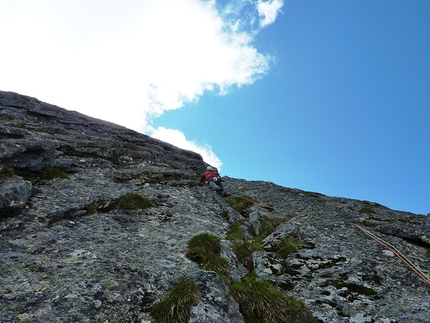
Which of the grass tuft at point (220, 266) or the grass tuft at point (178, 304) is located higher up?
the grass tuft at point (220, 266)

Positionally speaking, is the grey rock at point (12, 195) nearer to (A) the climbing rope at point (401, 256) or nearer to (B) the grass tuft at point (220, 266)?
(B) the grass tuft at point (220, 266)

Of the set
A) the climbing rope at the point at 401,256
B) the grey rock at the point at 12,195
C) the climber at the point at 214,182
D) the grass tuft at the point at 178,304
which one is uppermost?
the climber at the point at 214,182

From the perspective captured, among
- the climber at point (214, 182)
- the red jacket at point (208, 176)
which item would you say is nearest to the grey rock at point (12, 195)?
the climber at point (214, 182)

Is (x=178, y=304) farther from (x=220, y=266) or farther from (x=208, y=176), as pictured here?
(x=208, y=176)

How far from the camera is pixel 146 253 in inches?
456

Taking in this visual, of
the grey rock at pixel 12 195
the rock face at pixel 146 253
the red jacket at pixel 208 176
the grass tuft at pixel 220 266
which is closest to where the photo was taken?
the rock face at pixel 146 253

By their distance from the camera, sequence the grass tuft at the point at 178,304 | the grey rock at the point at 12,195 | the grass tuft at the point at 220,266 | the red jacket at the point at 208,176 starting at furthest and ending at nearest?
the red jacket at the point at 208,176, the grey rock at the point at 12,195, the grass tuft at the point at 220,266, the grass tuft at the point at 178,304

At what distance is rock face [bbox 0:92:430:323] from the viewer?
8430 mm

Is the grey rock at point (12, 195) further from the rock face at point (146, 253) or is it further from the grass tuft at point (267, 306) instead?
the grass tuft at point (267, 306)

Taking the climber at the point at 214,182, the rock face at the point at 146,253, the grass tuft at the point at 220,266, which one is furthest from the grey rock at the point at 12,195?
the climber at the point at 214,182

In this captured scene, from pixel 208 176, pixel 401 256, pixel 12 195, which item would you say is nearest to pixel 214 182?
pixel 208 176

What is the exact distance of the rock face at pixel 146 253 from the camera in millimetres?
8430

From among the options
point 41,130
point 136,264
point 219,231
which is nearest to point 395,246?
point 219,231

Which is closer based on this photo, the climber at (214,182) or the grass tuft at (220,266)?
the grass tuft at (220,266)
